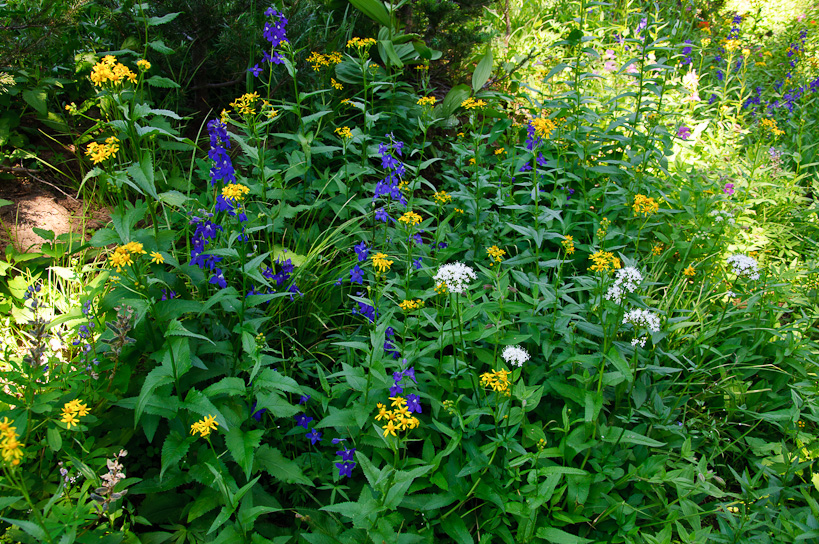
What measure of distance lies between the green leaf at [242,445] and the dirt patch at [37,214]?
1514mm

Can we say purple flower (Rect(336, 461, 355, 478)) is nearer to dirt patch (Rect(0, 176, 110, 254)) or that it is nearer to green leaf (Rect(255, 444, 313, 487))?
green leaf (Rect(255, 444, 313, 487))

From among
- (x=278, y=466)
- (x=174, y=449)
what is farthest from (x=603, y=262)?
(x=174, y=449)

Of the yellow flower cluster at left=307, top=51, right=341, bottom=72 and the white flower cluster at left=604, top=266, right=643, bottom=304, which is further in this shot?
the yellow flower cluster at left=307, top=51, right=341, bottom=72

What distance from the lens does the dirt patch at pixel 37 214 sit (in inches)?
96.6

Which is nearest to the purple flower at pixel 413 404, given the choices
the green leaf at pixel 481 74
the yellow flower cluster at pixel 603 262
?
the yellow flower cluster at pixel 603 262

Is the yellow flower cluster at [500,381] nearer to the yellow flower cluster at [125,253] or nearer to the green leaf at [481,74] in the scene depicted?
the yellow flower cluster at [125,253]

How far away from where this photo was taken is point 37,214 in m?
2.57

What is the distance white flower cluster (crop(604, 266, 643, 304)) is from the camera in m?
1.74

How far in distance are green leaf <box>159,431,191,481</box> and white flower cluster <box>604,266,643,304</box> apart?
4.91 feet

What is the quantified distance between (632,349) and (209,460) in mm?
1568

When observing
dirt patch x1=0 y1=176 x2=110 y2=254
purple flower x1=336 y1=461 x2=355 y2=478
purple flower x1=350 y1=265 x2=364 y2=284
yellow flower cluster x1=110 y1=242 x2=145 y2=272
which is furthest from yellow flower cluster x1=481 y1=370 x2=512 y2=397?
dirt patch x1=0 y1=176 x2=110 y2=254

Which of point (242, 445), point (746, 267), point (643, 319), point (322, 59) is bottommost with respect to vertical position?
point (242, 445)

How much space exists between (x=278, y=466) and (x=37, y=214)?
6.59ft

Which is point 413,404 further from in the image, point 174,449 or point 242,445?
point 174,449
